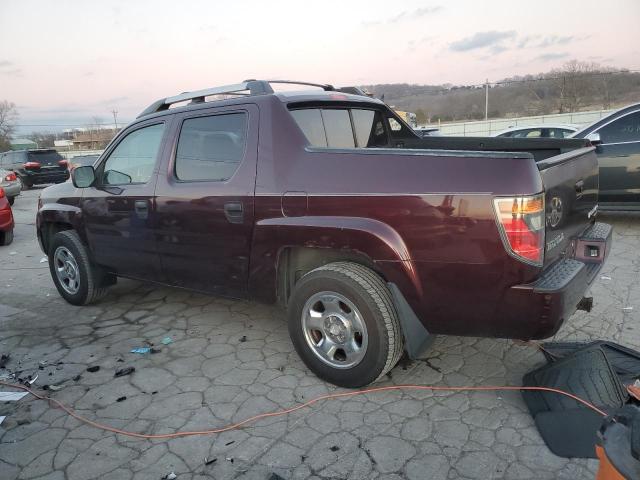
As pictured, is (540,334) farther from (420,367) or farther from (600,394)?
(420,367)

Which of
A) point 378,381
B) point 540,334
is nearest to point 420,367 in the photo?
point 378,381

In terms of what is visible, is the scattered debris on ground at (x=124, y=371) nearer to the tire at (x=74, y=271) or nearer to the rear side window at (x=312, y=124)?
the tire at (x=74, y=271)

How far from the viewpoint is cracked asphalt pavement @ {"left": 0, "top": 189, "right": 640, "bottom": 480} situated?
2490mm

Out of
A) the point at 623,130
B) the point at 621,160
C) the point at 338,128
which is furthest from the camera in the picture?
the point at 623,130

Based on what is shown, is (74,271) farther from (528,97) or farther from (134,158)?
(528,97)

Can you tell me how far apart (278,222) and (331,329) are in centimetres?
77

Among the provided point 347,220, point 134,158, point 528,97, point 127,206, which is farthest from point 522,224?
point 528,97

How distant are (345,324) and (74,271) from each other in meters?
3.33

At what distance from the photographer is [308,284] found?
311 centimetres

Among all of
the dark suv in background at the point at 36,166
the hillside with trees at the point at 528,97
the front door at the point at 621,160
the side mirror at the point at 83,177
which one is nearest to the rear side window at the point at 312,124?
the side mirror at the point at 83,177

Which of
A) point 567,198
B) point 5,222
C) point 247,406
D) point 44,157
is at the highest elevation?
point 44,157

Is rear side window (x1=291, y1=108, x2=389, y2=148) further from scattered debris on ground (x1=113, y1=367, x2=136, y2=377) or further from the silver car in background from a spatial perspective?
the silver car in background

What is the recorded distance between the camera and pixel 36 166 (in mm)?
20578

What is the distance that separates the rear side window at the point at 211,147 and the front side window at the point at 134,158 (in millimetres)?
347
